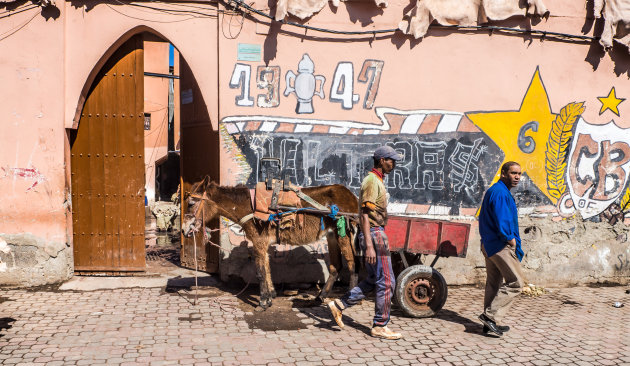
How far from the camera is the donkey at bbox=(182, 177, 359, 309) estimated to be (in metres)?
6.93

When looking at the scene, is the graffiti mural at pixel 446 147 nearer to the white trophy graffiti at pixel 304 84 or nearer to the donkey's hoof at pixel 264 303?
the white trophy graffiti at pixel 304 84

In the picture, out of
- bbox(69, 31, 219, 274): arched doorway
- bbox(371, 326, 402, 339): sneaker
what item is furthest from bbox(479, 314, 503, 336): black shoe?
bbox(69, 31, 219, 274): arched doorway

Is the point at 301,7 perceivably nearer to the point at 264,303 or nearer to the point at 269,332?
the point at 264,303

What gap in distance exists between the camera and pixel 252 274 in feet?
25.7

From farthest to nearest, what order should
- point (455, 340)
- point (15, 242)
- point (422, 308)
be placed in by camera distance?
point (15, 242)
point (422, 308)
point (455, 340)

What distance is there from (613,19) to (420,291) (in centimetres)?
555

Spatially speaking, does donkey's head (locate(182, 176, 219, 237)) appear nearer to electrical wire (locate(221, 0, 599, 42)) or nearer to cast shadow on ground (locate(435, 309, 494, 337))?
electrical wire (locate(221, 0, 599, 42))

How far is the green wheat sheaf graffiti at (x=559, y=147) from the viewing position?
27.6 ft

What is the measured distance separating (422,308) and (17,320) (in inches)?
192

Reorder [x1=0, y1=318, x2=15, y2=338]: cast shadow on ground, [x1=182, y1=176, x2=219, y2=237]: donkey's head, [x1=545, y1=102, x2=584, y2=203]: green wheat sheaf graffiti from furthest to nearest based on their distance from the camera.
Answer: [x1=545, y1=102, x2=584, y2=203]: green wheat sheaf graffiti → [x1=182, y1=176, x2=219, y2=237]: donkey's head → [x1=0, y1=318, x2=15, y2=338]: cast shadow on ground

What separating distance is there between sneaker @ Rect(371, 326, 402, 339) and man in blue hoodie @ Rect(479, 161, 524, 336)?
42.6 inches

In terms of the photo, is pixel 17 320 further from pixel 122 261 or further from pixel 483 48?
pixel 483 48

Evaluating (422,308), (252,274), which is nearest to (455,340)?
(422,308)

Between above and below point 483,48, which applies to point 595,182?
below
